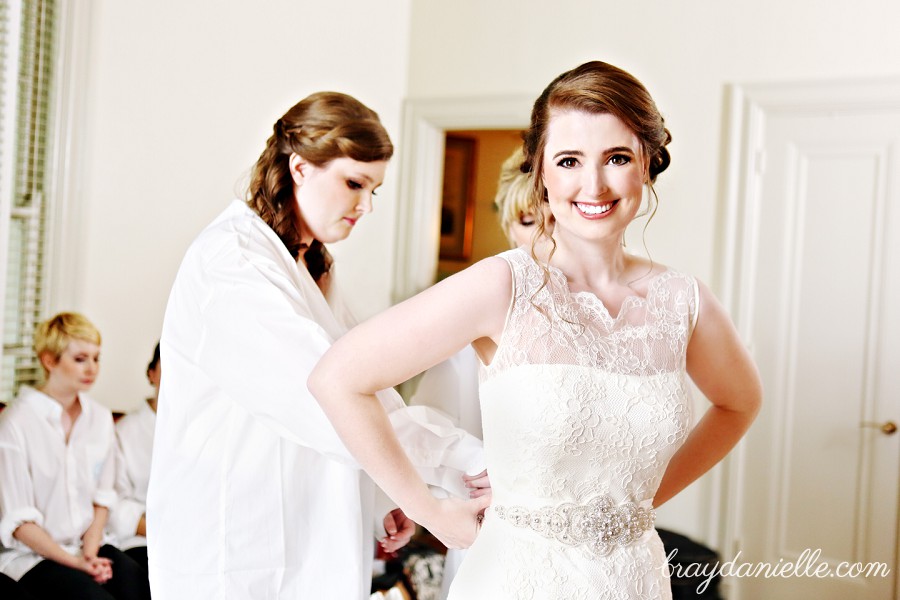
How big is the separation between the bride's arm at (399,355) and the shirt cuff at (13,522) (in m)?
1.84

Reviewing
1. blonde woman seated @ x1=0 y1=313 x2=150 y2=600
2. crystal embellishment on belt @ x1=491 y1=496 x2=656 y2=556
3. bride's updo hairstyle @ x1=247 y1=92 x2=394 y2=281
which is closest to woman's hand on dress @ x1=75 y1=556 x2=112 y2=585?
blonde woman seated @ x1=0 y1=313 x2=150 y2=600

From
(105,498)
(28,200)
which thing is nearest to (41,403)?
(105,498)

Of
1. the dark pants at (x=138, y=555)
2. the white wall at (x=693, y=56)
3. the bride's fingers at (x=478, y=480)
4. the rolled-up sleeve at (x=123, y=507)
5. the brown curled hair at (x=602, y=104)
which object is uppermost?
the white wall at (x=693, y=56)

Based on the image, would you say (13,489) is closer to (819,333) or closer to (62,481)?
(62,481)

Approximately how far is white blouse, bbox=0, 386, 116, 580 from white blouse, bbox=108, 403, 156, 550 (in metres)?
Answer: 0.08

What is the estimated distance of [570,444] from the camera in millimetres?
1264

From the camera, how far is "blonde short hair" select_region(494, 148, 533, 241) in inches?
85.0

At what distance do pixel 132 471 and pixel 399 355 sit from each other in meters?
2.27

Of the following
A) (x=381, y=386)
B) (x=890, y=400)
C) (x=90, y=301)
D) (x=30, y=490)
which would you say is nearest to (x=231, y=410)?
(x=381, y=386)

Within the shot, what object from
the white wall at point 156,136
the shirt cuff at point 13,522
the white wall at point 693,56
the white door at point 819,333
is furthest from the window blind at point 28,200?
the white door at point 819,333

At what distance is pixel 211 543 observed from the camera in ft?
5.28

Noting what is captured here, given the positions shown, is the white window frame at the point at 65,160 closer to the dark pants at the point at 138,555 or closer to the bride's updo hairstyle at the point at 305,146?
the dark pants at the point at 138,555

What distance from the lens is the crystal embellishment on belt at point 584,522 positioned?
1.31 metres

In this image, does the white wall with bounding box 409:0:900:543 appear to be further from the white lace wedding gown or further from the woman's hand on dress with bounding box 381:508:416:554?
the white lace wedding gown
